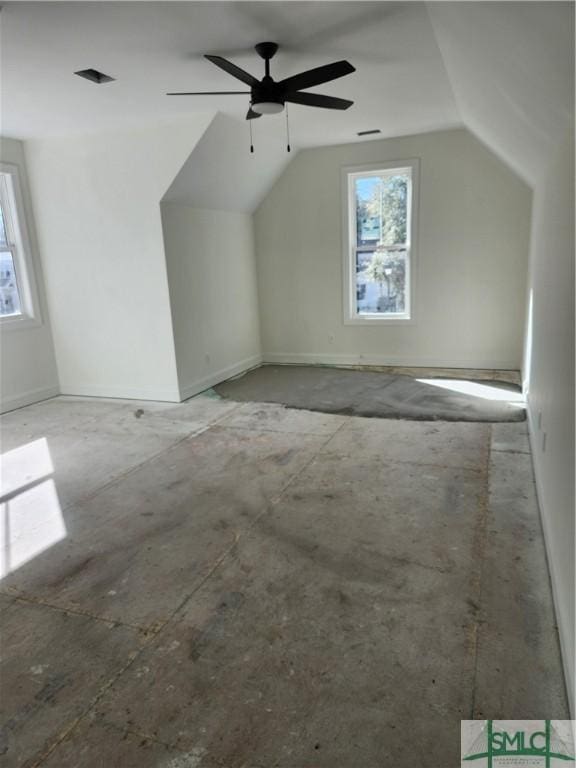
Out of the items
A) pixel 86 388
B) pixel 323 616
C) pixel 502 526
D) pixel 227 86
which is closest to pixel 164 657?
pixel 323 616

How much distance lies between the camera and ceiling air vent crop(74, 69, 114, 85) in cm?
356

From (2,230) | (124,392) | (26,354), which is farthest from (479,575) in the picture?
(2,230)

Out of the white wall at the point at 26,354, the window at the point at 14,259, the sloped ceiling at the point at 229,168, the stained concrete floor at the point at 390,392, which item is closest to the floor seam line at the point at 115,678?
the stained concrete floor at the point at 390,392

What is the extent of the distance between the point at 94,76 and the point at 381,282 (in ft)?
13.6

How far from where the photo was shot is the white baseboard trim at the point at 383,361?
6328mm

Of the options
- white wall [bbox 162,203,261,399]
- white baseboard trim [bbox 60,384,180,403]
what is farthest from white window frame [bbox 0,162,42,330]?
white wall [bbox 162,203,261,399]

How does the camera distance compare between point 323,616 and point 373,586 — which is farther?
point 373,586

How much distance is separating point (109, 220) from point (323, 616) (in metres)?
4.69

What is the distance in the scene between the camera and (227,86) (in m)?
4.04

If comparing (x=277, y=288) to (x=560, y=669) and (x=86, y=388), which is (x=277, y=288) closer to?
(x=86, y=388)
